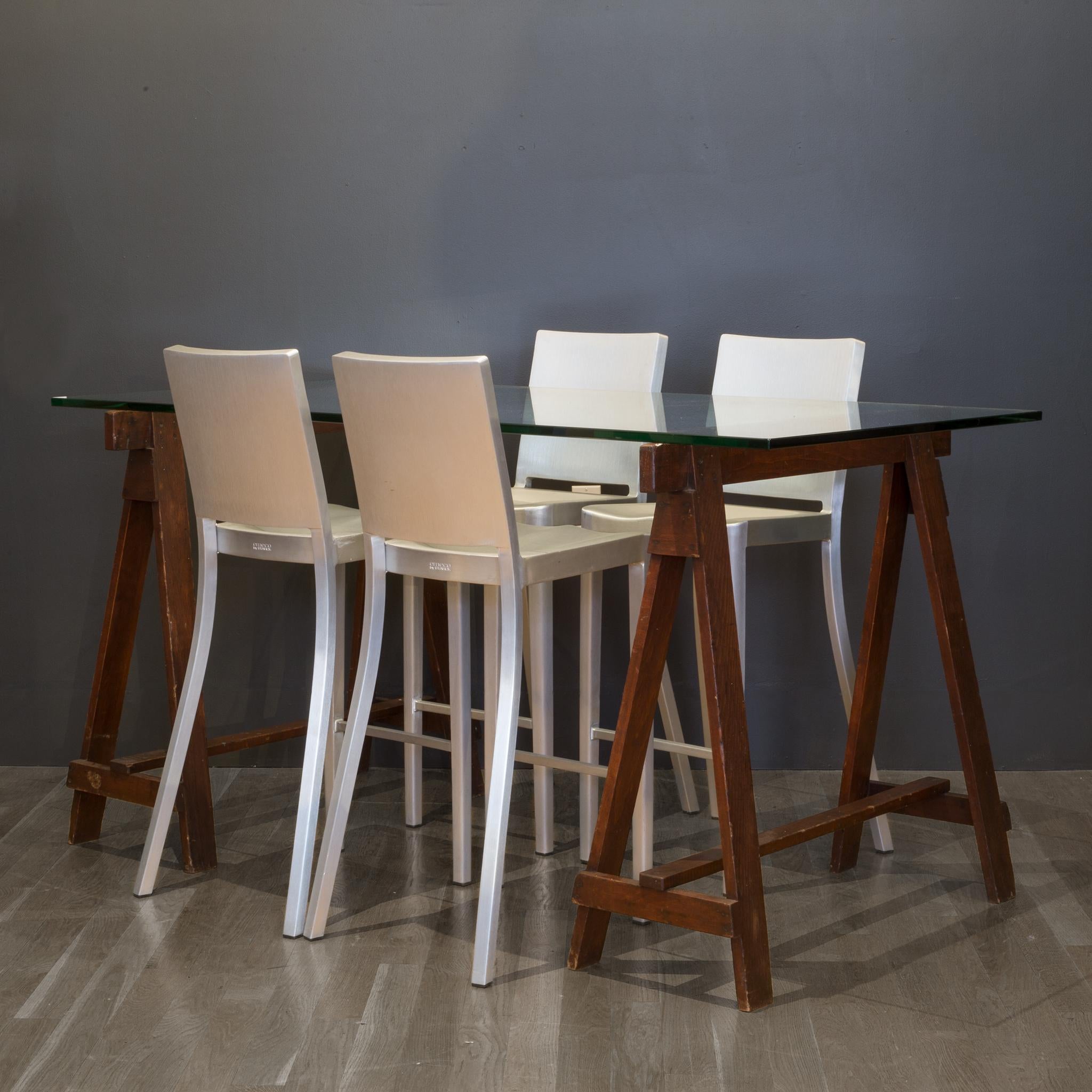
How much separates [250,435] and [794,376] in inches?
49.5

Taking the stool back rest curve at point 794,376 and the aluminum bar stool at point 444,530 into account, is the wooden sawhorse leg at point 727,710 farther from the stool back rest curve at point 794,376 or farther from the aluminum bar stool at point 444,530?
the stool back rest curve at point 794,376

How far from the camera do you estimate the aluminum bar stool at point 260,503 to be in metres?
2.50

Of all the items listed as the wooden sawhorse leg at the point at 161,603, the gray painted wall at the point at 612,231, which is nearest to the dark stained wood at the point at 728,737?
the wooden sawhorse leg at the point at 161,603

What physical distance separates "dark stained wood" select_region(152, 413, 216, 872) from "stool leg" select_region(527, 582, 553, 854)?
686mm

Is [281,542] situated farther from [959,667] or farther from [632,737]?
[959,667]

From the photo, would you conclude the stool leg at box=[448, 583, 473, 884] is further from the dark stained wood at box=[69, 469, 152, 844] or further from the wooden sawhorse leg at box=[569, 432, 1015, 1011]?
the dark stained wood at box=[69, 469, 152, 844]

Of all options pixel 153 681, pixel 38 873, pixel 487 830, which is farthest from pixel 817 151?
pixel 38 873

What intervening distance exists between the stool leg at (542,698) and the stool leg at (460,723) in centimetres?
16

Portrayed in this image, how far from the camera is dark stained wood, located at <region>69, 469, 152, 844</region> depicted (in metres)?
3.00

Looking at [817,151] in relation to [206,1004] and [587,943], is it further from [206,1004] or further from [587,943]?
[206,1004]

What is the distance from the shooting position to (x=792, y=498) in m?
3.08

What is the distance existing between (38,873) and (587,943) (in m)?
1.22

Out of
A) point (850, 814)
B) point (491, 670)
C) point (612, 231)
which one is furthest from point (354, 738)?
point (612, 231)

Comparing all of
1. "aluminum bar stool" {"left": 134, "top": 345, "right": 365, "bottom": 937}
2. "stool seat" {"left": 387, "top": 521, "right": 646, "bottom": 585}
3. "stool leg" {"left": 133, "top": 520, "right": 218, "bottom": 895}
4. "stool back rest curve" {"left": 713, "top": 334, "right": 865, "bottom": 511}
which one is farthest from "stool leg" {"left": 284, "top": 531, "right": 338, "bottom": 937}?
"stool back rest curve" {"left": 713, "top": 334, "right": 865, "bottom": 511}
